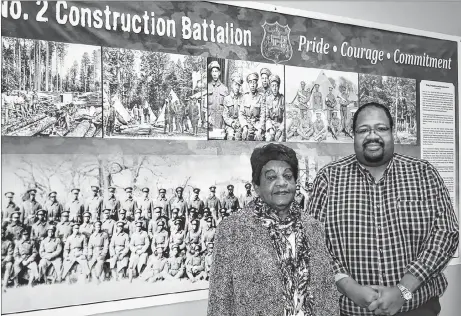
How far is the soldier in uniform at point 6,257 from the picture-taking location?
6.50ft

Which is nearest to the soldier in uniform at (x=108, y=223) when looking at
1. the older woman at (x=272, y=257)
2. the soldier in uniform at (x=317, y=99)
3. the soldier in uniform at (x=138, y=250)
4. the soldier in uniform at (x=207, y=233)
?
the soldier in uniform at (x=138, y=250)

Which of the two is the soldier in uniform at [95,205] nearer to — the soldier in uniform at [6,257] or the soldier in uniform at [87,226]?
the soldier in uniform at [87,226]

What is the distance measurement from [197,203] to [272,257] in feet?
2.21

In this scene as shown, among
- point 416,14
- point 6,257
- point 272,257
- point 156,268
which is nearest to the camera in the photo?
point 272,257

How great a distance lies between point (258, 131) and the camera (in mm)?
2596

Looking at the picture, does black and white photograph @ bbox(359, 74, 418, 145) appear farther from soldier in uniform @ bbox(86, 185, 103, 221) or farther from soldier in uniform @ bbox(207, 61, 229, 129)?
soldier in uniform @ bbox(86, 185, 103, 221)

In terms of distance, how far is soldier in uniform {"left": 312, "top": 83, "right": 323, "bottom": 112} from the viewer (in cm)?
278

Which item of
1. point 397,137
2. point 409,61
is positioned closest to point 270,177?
point 397,137

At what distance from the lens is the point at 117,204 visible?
2232 millimetres

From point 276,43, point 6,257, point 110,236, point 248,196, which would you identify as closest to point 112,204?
point 110,236

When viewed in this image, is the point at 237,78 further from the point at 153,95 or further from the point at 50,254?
the point at 50,254

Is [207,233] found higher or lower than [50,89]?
lower

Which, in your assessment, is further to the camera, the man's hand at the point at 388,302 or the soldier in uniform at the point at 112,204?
the soldier in uniform at the point at 112,204

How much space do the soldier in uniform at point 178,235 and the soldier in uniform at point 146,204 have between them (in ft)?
0.44
